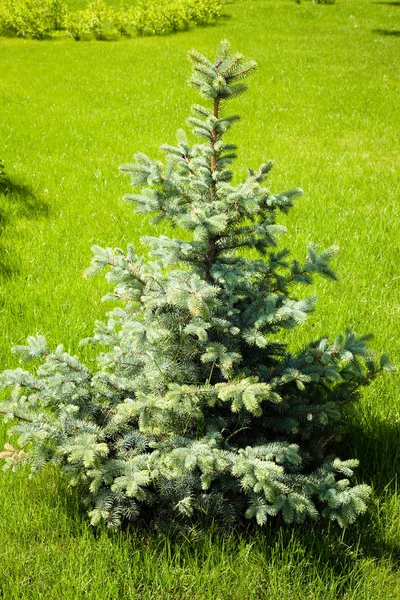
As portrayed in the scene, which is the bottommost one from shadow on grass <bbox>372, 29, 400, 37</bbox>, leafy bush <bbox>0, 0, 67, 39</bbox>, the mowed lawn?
the mowed lawn

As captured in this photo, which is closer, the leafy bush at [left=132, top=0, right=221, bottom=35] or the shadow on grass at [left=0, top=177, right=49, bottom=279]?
the shadow on grass at [left=0, top=177, right=49, bottom=279]

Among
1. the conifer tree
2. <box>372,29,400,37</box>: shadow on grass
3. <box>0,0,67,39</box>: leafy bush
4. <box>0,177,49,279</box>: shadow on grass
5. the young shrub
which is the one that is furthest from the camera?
<box>372,29,400,37</box>: shadow on grass

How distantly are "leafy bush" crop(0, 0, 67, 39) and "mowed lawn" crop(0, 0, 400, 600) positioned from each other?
104 inches

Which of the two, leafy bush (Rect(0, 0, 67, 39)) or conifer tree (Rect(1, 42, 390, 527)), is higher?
leafy bush (Rect(0, 0, 67, 39))

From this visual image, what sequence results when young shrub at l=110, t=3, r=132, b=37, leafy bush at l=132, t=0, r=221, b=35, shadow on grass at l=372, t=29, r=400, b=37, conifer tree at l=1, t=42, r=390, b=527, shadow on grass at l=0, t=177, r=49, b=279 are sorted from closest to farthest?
conifer tree at l=1, t=42, r=390, b=527 → shadow on grass at l=0, t=177, r=49, b=279 → young shrub at l=110, t=3, r=132, b=37 → leafy bush at l=132, t=0, r=221, b=35 → shadow on grass at l=372, t=29, r=400, b=37

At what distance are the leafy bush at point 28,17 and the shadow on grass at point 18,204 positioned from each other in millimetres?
14190

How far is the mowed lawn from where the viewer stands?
8.35 feet

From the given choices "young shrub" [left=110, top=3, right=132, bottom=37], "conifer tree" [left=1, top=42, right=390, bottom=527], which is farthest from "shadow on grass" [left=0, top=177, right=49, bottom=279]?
"young shrub" [left=110, top=3, right=132, bottom=37]

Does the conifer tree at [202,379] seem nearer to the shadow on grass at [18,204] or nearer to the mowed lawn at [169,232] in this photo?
the mowed lawn at [169,232]

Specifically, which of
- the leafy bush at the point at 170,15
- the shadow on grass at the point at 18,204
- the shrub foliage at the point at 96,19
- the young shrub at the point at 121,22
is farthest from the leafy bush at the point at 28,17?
the shadow on grass at the point at 18,204

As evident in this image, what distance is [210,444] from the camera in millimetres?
2549

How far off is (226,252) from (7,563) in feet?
5.22

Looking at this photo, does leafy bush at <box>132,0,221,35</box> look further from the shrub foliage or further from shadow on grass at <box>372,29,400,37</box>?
shadow on grass at <box>372,29,400,37</box>

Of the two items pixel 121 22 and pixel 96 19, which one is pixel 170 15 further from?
pixel 96 19
